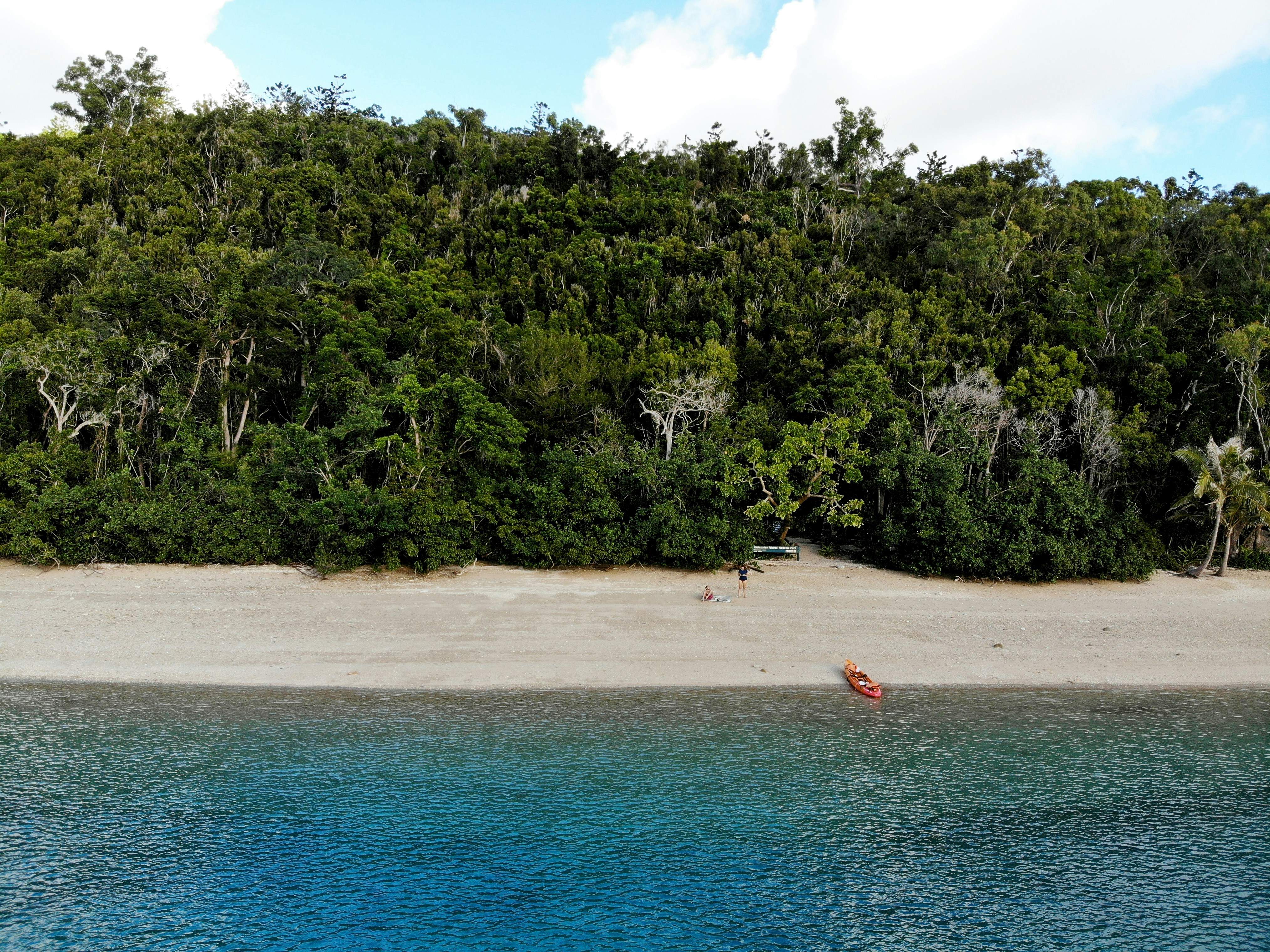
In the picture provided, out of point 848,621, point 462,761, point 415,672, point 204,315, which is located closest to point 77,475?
point 204,315

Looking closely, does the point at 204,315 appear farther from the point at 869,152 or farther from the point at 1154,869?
the point at 869,152

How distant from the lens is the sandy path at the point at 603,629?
800 inches

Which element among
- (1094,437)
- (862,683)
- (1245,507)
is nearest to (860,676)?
(862,683)

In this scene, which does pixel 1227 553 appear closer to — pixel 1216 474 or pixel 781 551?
pixel 1216 474

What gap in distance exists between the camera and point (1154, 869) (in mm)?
13039

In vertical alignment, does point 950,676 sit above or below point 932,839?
above

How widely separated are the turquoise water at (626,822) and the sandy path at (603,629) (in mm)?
1349

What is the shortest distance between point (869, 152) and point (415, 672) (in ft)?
169

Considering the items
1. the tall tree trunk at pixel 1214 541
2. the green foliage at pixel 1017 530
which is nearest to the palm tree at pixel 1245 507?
the tall tree trunk at pixel 1214 541

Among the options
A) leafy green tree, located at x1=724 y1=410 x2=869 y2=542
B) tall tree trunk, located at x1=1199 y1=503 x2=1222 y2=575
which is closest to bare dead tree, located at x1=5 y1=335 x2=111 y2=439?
leafy green tree, located at x1=724 y1=410 x2=869 y2=542

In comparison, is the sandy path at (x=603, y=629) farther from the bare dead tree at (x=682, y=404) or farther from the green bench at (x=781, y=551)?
the bare dead tree at (x=682, y=404)

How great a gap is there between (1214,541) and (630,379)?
22.7 metres

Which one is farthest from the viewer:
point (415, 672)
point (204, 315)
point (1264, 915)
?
point (204, 315)

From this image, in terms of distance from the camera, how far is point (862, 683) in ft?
64.0
